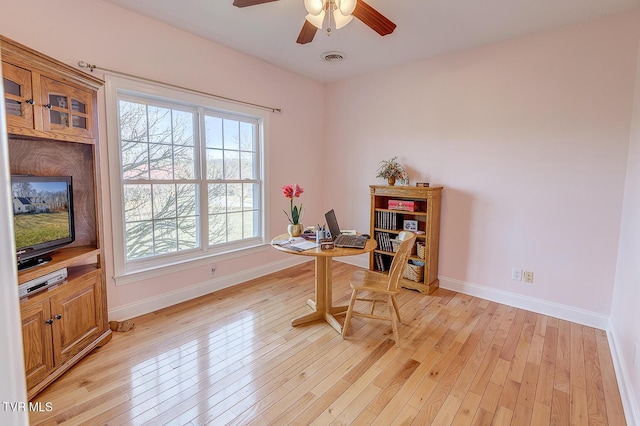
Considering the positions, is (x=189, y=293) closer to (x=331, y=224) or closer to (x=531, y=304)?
(x=331, y=224)

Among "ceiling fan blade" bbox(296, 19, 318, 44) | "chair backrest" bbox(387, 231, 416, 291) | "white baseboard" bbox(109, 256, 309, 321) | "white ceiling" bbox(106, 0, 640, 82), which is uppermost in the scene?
"white ceiling" bbox(106, 0, 640, 82)

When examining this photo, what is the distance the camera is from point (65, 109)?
2.04 m

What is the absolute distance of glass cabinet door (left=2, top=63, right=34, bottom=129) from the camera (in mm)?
1663

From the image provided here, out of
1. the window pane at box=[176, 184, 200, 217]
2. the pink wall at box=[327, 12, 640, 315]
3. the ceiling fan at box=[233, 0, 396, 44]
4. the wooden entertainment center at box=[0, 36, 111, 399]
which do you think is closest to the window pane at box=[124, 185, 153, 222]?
the window pane at box=[176, 184, 200, 217]

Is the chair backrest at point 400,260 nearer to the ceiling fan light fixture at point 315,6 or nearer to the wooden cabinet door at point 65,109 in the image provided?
the ceiling fan light fixture at point 315,6

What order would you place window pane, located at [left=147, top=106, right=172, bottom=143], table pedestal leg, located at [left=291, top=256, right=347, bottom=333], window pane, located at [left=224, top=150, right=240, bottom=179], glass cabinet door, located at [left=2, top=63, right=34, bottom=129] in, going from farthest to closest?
window pane, located at [left=224, top=150, right=240, bottom=179] → window pane, located at [left=147, top=106, right=172, bottom=143] → table pedestal leg, located at [left=291, top=256, right=347, bottom=333] → glass cabinet door, located at [left=2, top=63, right=34, bottom=129]

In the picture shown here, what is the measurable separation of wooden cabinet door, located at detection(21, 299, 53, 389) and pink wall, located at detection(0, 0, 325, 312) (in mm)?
790

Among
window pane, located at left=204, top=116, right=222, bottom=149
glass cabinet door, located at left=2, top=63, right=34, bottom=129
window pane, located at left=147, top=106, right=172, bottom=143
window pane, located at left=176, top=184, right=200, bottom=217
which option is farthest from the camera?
window pane, located at left=204, top=116, right=222, bottom=149

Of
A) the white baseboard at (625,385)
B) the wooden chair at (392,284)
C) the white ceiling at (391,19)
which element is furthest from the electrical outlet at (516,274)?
the white ceiling at (391,19)

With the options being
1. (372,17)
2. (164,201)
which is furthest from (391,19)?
(164,201)

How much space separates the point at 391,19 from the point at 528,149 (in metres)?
1.76

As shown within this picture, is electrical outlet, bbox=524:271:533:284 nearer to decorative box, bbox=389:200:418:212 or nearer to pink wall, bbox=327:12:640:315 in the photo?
pink wall, bbox=327:12:640:315

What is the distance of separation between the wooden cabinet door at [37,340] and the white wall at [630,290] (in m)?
3.27

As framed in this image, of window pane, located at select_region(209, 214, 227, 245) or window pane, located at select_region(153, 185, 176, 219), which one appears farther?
window pane, located at select_region(209, 214, 227, 245)
